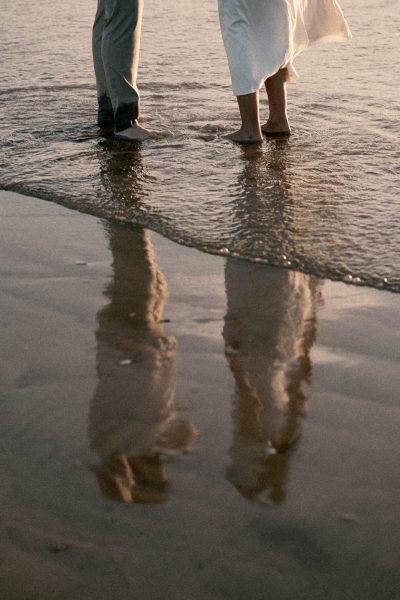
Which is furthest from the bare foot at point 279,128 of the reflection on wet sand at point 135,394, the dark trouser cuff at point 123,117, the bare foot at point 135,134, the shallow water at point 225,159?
the reflection on wet sand at point 135,394

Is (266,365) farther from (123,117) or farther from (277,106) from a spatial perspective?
(123,117)

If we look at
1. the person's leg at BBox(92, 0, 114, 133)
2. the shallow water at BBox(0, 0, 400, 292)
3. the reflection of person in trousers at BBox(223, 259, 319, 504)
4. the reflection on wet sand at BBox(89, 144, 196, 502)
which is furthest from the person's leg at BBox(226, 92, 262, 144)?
the reflection on wet sand at BBox(89, 144, 196, 502)

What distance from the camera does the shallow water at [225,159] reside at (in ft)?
10.2

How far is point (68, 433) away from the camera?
1.94 metres

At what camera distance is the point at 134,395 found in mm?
2096

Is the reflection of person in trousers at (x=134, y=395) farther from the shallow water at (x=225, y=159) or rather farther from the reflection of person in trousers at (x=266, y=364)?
the shallow water at (x=225, y=159)

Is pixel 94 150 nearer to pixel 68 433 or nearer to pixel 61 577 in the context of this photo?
pixel 68 433

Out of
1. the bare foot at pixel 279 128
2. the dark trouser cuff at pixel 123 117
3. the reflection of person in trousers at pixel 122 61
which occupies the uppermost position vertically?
the reflection of person in trousers at pixel 122 61

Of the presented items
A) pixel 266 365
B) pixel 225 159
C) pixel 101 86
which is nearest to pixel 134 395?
pixel 266 365

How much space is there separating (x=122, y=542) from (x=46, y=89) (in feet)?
14.0

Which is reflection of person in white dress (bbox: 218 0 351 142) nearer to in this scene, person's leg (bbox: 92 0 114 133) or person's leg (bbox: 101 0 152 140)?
person's leg (bbox: 101 0 152 140)

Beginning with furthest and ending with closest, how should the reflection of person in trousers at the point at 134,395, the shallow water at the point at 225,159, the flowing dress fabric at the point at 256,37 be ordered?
the flowing dress fabric at the point at 256,37 → the shallow water at the point at 225,159 → the reflection of person in trousers at the point at 134,395

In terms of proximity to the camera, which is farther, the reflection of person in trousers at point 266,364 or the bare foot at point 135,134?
the bare foot at point 135,134

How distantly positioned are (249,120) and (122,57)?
74 centimetres
